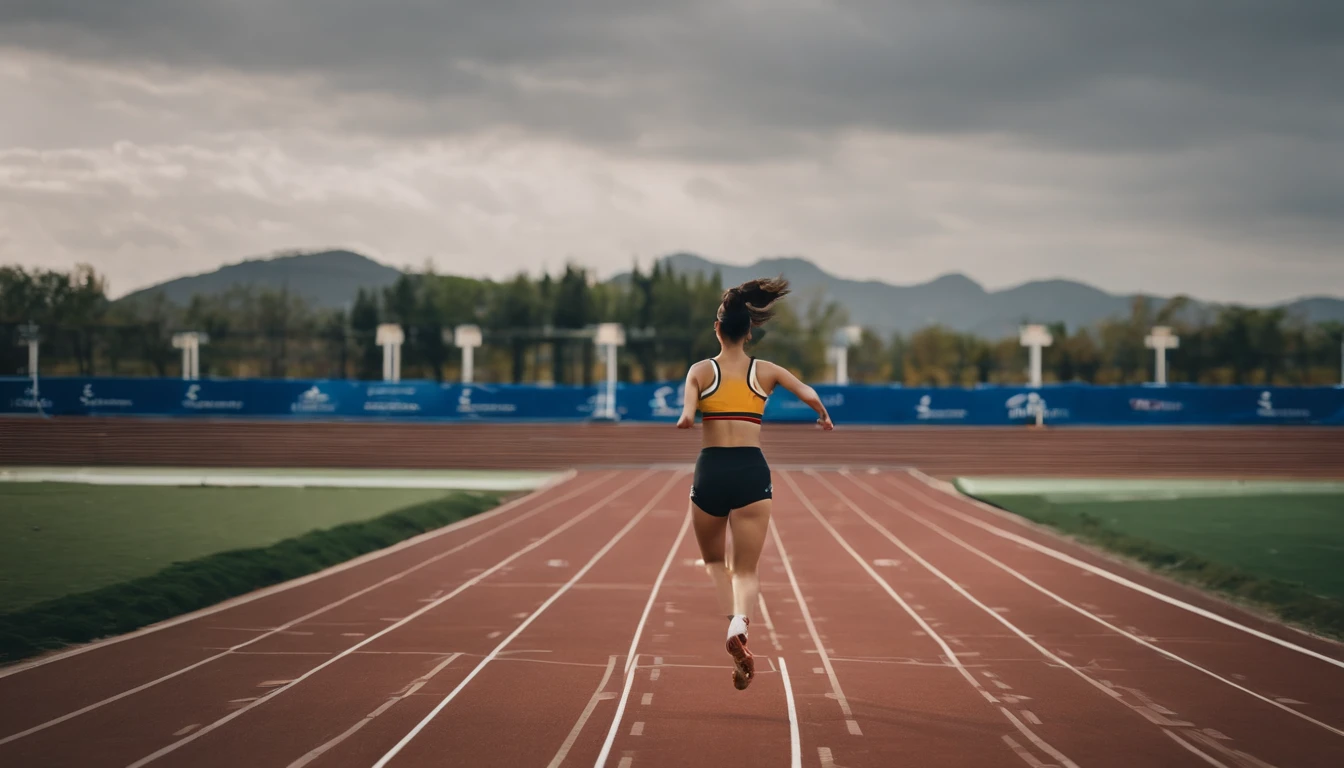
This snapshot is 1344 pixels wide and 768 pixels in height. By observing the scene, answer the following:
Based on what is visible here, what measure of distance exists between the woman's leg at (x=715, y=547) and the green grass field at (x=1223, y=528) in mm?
6229

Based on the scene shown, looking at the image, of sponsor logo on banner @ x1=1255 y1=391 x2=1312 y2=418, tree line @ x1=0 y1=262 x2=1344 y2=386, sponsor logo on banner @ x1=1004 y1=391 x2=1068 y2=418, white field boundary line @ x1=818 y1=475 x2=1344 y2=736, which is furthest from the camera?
tree line @ x1=0 y1=262 x2=1344 y2=386

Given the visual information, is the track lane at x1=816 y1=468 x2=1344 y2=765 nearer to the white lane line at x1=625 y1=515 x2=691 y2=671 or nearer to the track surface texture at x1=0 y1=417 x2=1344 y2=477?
the white lane line at x1=625 y1=515 x2=691 y2=671

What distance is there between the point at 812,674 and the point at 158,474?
85.8 ft

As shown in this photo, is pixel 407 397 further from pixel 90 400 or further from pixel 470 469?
pixel 90 400

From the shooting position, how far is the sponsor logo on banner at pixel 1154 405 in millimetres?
39625

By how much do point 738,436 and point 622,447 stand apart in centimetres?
3124

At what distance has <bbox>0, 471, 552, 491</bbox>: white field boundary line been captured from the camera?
26.4 m

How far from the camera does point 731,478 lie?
6.37 metres

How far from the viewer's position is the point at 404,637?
9.69 metres

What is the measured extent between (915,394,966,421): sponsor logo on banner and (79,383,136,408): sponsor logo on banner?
988 inches

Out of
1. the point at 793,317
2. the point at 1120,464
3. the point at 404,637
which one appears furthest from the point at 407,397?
the point at 793,317

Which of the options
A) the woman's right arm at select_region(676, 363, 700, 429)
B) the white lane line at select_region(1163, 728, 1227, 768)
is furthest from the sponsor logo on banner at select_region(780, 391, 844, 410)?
the woman's right arm at select_region(676, 363, 700, 429)

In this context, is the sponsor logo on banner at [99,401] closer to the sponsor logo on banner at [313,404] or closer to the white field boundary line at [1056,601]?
the sponsor logo on banner at [313,404]

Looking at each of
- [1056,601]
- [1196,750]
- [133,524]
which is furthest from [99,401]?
[1196,750]
